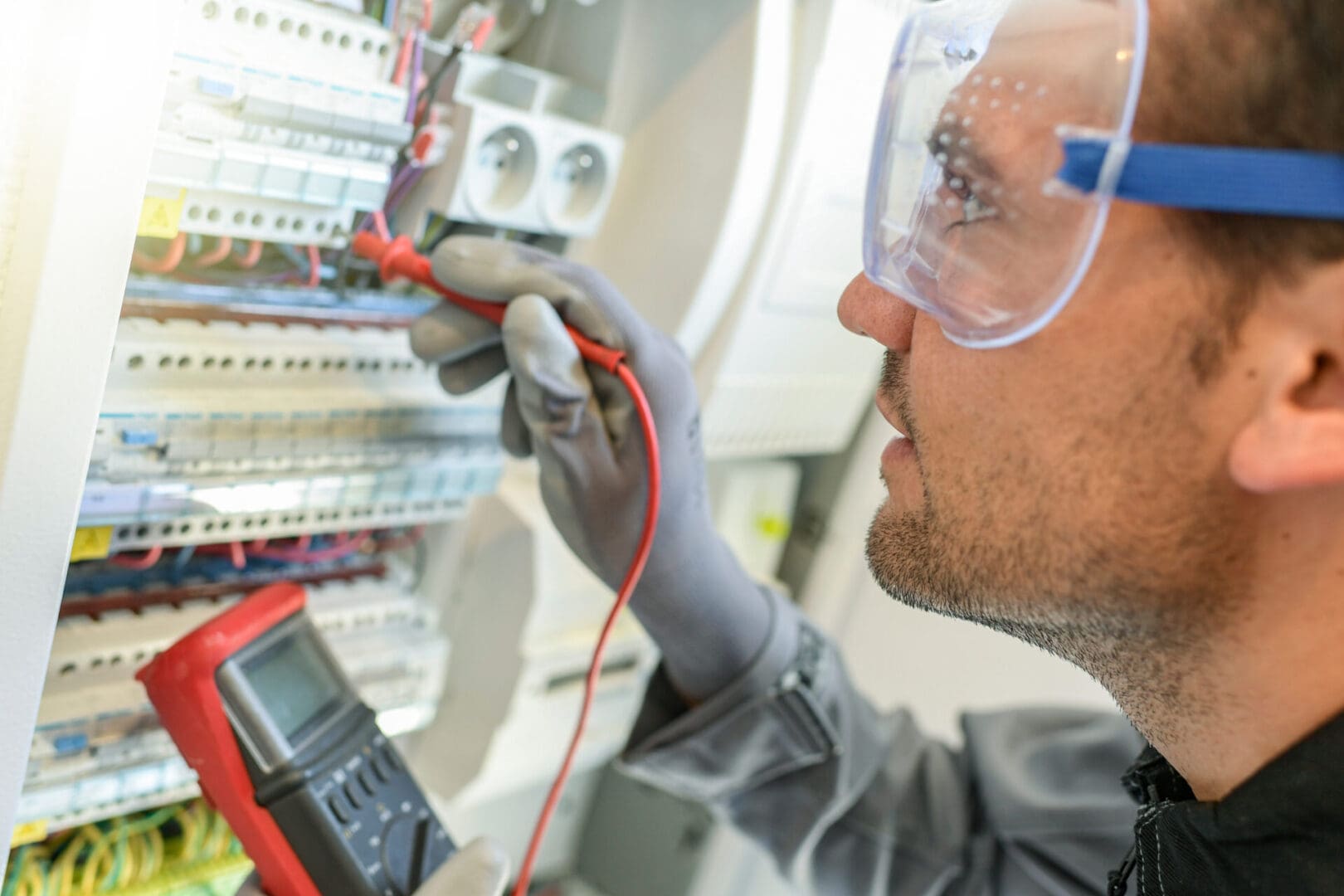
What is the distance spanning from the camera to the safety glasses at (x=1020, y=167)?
68 cm

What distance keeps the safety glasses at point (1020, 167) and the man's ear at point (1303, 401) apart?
5 centimetres

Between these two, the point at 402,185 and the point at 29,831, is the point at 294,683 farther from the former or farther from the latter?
the point at 402,185

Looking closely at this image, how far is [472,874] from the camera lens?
3.11ft

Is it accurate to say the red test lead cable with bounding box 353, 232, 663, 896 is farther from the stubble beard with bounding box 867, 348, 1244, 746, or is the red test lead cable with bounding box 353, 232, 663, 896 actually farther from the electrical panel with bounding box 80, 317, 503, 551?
the stubble beard with bounding box 867, 348, 1244, 746

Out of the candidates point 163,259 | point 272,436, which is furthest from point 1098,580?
point 163,259

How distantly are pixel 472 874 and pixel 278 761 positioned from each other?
0.57ft

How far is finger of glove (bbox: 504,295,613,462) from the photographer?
3.25ft

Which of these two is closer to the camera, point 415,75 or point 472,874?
point 472,874

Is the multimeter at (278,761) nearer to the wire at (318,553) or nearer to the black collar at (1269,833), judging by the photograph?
the wire at (318,553)

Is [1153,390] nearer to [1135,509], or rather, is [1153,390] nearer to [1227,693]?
[1135,509]

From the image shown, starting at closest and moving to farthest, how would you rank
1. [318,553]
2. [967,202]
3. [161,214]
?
[967,202] → [161,214] → [318,553]

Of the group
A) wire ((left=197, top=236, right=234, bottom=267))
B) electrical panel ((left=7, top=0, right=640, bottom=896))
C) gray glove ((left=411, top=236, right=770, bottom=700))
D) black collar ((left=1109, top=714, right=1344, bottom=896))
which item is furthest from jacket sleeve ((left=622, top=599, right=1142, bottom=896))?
wire ((left=197, top=236, right=234, bottom=267))

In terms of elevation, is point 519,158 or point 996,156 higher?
point 996,156

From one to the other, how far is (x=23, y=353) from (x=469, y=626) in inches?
34.1
